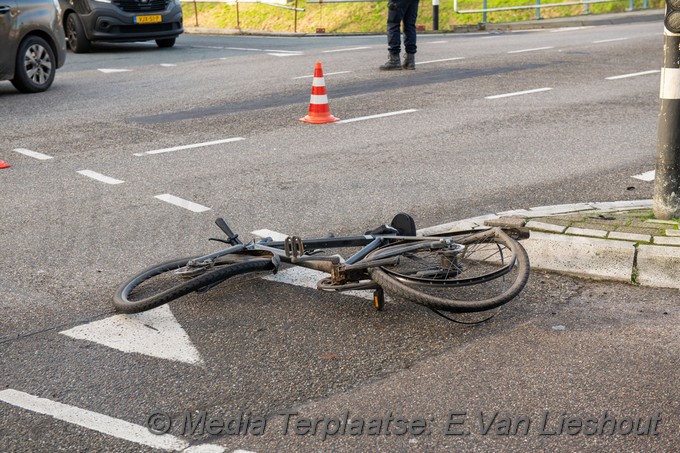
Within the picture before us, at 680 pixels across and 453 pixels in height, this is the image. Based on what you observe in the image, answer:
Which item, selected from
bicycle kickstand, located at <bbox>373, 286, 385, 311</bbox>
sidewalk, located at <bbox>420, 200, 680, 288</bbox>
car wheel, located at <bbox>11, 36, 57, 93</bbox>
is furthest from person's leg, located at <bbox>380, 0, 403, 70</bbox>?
bicycle kickstand, located at <bbox>373, 286, 385, 311</bbox>

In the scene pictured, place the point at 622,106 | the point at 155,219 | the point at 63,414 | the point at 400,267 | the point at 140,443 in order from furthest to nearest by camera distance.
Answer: the point at 622,106 < the point at 155,219 < the point at 400,267 < the point at 63,414 < the point at 140,443

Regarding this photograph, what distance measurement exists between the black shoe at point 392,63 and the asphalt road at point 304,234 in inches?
28.2

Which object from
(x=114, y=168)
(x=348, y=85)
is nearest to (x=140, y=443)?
(x=114, y=168)

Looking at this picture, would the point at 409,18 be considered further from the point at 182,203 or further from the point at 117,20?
the point at 182,203

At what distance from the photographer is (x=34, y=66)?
1299 cm

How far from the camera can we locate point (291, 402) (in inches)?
154

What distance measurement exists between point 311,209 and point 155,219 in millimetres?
1139

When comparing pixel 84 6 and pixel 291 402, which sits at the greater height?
pixel 84 6

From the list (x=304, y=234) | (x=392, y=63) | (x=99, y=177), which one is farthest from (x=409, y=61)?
(x=304, y=234)

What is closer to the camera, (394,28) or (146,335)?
(146,335)

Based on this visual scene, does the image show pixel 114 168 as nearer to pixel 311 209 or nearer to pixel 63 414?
pixel 311 209

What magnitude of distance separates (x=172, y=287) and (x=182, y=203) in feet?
8.05

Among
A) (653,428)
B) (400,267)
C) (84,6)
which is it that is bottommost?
(653,428)

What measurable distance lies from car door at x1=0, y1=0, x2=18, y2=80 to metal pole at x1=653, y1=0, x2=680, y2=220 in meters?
9.02
